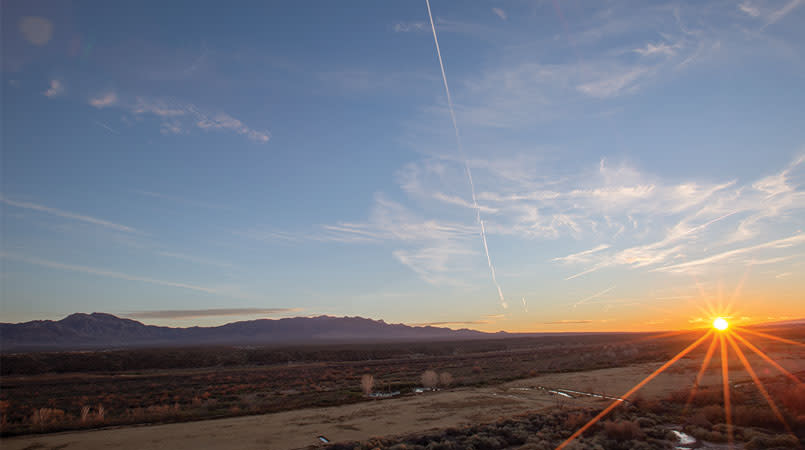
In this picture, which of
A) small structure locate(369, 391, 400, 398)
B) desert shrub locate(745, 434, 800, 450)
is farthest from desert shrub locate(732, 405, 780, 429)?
small structure locate(369, 391, 400, 398)

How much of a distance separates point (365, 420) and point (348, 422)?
0.78 meters

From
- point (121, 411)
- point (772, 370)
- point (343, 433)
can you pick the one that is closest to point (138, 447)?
point (343, 433)

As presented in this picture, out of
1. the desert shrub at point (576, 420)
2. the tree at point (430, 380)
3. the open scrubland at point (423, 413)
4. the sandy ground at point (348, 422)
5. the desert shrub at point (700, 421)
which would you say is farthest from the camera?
the tree at point (430, 380)

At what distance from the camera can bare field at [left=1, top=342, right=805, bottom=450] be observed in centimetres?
1568

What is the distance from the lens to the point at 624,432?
14.6 metres

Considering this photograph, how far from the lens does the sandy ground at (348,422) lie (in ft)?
51.2

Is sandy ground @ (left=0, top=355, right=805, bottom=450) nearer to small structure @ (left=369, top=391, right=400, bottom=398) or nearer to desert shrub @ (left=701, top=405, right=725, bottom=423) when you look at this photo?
small structure @ (left=369, top=391, right=400, bottom=398)

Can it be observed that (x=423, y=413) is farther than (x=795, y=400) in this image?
Yes

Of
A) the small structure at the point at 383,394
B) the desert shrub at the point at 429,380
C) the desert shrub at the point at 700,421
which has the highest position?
the desert shrub at the point at 700,421

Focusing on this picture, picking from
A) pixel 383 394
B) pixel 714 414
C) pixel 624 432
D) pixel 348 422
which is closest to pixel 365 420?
pixel 348 422

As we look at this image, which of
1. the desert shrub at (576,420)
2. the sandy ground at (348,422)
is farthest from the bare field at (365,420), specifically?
the desert shrub at (576,420)

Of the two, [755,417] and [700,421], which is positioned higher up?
[755,417]

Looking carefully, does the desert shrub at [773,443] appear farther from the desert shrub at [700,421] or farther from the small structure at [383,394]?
the small structure at [383,394]

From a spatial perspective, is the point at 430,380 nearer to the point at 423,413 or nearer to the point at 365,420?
the point at 423,413
